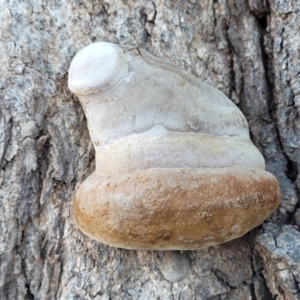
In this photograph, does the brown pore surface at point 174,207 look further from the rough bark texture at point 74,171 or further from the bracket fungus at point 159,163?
the rough bark texture at point 74,171

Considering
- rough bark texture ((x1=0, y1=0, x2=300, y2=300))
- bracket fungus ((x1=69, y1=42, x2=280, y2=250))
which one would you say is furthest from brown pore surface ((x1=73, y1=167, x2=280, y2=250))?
rough bark texture ((x1=0, y1=0, x2=300, y2=300))

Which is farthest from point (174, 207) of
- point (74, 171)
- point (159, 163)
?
point (74, 171)

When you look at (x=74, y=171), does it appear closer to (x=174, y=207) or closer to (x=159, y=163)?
(x=159, y=163)

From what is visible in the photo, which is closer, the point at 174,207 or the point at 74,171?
the point at 174,207

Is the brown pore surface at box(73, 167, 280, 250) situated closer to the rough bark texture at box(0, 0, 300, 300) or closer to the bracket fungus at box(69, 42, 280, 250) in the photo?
the bracket fungus at box(69, 42, 280, 250)

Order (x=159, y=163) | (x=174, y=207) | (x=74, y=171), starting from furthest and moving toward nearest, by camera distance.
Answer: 1. (x=74, y=171)
2. (x=159, y=163)
3. (x=174, y=207)

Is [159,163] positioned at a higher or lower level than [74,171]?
higher
